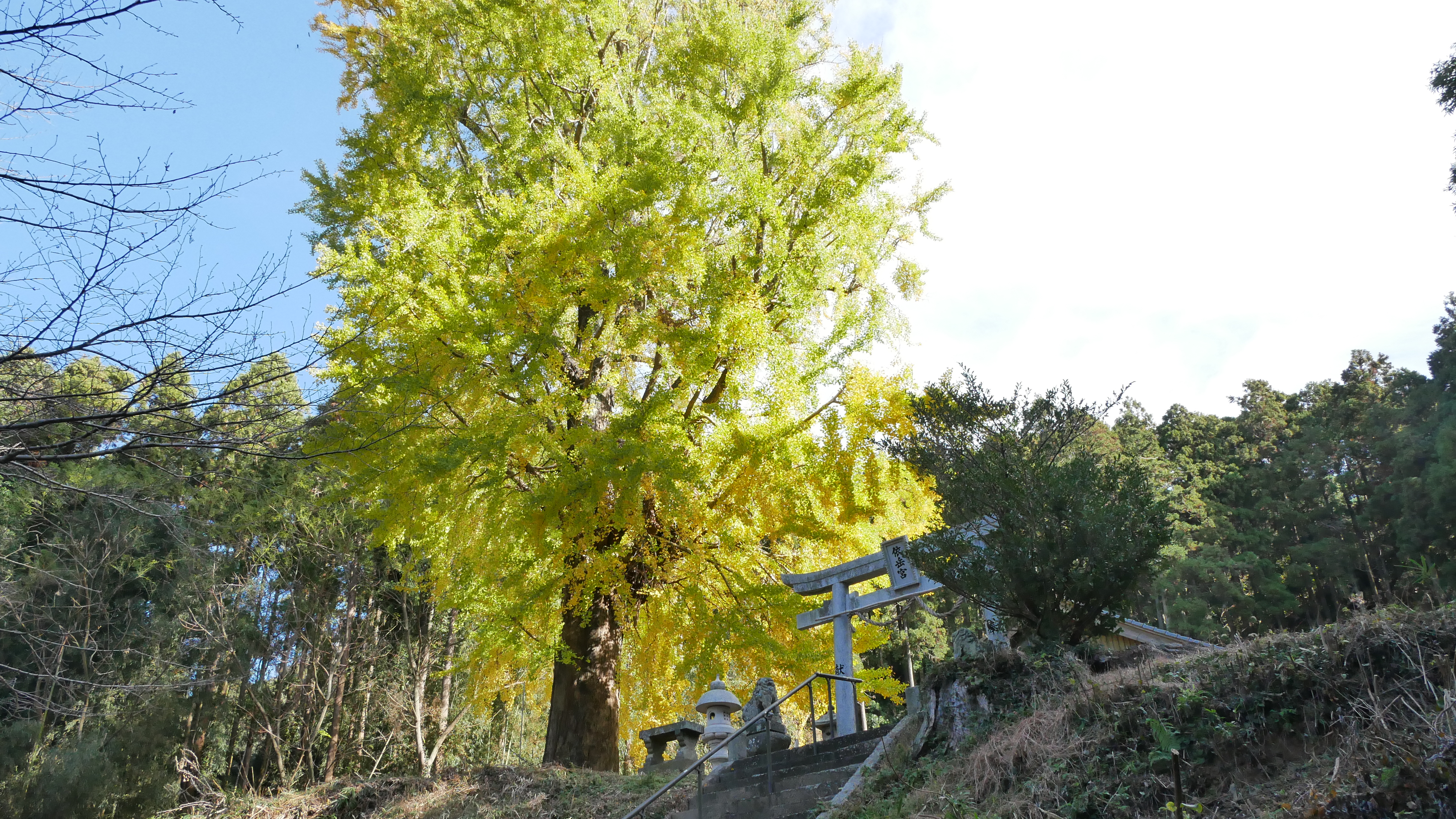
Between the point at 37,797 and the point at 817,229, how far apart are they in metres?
12.2

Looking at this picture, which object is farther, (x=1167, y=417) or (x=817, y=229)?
(x=1167, y=417)

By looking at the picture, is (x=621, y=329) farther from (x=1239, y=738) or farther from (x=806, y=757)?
(x=1239, y=738)

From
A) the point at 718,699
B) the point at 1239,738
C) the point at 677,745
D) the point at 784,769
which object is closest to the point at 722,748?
the point at 784,769

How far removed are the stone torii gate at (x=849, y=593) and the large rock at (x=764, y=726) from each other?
124cm

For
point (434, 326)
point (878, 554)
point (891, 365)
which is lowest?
point (878, 554)

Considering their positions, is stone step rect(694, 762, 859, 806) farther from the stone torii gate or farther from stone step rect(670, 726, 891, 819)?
the stone torii gate

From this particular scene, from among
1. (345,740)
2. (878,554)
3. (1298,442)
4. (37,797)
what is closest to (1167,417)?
(1298,442)

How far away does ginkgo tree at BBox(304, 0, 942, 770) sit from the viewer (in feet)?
28.5

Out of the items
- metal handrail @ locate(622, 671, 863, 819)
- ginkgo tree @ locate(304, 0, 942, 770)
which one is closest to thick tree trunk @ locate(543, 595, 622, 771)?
ginkgo tree @ locate(304, 0, 942, 770)

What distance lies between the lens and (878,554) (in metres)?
10.4

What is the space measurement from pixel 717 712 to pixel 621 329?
4.80 m

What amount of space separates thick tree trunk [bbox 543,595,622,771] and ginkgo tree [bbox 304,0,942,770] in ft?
0.11

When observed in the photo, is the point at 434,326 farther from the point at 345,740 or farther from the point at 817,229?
the point at 345,740

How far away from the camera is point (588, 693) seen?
10000mm
